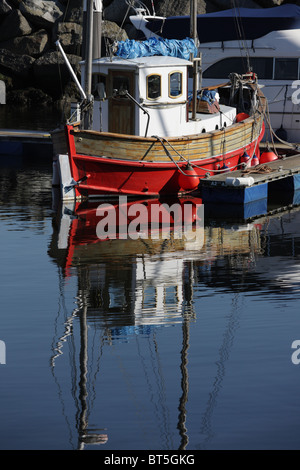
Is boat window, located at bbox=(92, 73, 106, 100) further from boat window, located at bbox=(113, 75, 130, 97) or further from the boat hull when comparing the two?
the boat hull

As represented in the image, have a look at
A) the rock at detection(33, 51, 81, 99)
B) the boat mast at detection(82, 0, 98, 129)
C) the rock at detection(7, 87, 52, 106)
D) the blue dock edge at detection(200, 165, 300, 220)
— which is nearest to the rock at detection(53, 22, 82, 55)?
the rock at detection(33, 51, 81, 99)

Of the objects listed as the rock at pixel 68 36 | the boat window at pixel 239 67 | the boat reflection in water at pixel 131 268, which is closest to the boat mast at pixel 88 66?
the boat reflection in water at pixel 131 268

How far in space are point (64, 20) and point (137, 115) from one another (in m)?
25.2

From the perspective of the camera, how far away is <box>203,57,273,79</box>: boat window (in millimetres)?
29422

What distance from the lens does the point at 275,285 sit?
14820 millimetres

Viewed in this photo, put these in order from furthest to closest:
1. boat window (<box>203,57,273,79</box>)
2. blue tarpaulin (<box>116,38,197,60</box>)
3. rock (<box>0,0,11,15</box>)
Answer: rock (<box>0,0,11,15</box>) < boat window (<box>203,57,273,79</box>) < blue tarpaulin (<box>116,38,197,60</box>)

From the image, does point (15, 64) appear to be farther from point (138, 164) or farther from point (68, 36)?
point (138, 164)

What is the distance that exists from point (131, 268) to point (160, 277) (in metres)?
0.78

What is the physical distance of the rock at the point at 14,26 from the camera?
45.8 meters

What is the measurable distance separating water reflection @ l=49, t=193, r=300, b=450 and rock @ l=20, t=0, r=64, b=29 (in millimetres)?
26327

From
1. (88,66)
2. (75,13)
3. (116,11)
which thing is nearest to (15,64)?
(75,13)

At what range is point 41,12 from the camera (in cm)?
4575

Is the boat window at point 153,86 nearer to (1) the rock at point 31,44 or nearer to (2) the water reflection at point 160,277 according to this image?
(2) the water reflection at point 160,277
